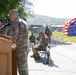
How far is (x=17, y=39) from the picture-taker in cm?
652

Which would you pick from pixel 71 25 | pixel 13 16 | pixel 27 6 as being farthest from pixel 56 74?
pixel 71 25

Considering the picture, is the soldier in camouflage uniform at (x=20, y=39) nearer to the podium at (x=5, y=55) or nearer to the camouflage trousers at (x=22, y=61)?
the camouflage trousers at (x=22, y=61)

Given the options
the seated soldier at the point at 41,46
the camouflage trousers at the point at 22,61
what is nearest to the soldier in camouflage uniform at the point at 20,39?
the camouflage trousers at the point at 22,61

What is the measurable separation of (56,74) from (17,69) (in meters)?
3.45

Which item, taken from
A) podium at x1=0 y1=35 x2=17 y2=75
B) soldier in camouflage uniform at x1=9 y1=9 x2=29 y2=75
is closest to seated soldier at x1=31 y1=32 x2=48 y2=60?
soldier in camouflage uniform at x1=9 y1=9 x2=29 y2=75

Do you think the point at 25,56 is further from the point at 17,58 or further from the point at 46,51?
the point at 46,51

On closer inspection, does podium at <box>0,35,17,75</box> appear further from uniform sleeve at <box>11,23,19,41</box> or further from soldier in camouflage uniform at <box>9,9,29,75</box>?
uniform sleeve at <box>11,23,19,41</box>

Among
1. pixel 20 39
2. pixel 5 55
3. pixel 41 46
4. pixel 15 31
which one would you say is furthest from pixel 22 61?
pixel 41 46

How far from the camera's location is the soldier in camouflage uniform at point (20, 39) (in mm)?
6410

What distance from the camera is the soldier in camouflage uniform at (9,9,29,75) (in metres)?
6.41

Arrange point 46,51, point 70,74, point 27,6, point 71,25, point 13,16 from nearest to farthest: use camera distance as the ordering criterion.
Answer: point 13,16, point 70,74, point 46,51, point 27,6, point 71,25

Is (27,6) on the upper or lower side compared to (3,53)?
upper

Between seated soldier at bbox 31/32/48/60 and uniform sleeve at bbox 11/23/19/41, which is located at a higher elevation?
uniform sleeve at bbox 11/23/19/41

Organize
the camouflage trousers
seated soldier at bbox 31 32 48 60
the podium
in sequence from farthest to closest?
1. seated soldier at bbox 31 32 48 60
2. the camouflage trousers
3. the podium
